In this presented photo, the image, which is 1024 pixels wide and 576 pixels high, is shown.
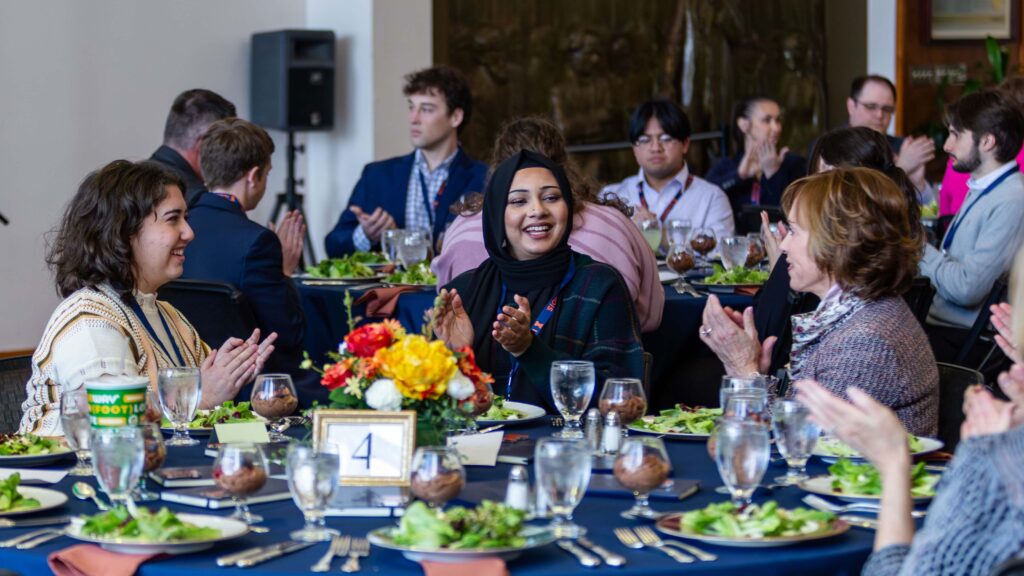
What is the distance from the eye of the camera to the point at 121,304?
332 cm

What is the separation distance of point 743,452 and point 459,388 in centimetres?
50

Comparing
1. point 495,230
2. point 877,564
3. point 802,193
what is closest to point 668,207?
point 495,230

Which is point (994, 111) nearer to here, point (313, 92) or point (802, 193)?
point (802, 193)

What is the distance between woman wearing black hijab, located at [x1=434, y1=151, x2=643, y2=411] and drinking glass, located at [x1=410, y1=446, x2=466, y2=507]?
1.40 meters

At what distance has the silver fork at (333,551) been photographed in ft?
6.16

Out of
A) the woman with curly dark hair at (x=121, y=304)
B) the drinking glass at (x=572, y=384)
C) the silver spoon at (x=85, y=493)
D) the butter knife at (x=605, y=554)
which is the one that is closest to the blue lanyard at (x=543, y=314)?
the woman with curly dark hair at (x=121, y=304)

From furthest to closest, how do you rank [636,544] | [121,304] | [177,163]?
[177,163] → [121,304] → [636,544]

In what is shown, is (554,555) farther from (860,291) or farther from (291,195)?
(291,195)

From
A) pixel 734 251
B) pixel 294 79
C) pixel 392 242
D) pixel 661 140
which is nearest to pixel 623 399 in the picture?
pixel 734 251

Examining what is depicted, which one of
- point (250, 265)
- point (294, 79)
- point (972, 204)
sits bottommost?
point (250, 265)

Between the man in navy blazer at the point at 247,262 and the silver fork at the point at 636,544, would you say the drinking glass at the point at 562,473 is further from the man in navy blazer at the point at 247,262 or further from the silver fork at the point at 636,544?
the man in navy blazer at the point at 247,262

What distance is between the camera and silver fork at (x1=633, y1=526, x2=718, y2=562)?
76.0 inches

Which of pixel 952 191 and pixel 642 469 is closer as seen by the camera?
pixel 642 469

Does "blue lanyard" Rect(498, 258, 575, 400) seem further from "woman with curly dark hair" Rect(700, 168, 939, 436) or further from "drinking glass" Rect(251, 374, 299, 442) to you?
"drinking glass" Rect(251, 374, 299, 442)
